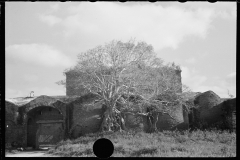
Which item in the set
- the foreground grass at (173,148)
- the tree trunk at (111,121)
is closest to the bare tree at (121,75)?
the tree trunk at (111,121)

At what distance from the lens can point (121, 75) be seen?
21.4 meters

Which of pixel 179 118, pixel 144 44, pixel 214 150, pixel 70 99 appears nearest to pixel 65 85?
pixel 70 99

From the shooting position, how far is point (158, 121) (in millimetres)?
24578

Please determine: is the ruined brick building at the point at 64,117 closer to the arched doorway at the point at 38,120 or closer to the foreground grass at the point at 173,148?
the arched doorway at the point at 38,120

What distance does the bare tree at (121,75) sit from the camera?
68.2 feet

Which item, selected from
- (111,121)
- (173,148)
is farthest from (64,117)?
(173,148)

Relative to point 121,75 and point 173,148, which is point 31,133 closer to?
point 121,75

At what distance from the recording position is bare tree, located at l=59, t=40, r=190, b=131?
68.2ft

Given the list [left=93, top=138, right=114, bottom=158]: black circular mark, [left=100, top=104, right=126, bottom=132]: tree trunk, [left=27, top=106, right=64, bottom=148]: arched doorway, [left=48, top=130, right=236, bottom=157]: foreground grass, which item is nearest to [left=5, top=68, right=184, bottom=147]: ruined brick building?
[left=27, top=106, right=64, bottom=148]: arched doorway

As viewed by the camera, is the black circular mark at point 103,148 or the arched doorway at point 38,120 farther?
the arched doorway at point 38,120

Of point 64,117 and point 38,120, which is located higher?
point 64,117

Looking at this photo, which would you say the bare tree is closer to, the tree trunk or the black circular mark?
the tree trunk

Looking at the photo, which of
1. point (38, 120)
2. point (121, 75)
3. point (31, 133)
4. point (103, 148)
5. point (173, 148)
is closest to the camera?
point (103, 148)

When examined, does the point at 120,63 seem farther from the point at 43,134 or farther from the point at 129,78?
the point at 43,134
